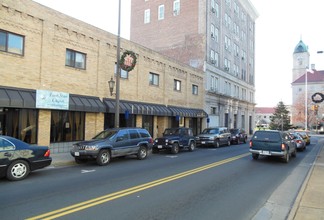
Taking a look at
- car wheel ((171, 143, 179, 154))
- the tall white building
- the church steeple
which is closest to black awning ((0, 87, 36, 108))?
car wheel ((171, 143, 179, 154))

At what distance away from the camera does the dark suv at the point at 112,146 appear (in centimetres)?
1251

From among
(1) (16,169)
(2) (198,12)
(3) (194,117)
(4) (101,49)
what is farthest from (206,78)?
(1) (16,169)

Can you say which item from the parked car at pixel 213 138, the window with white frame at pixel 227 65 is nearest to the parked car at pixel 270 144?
the parked car at pixel 213 138

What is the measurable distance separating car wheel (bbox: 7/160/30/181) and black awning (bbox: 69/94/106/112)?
7407 millimetres

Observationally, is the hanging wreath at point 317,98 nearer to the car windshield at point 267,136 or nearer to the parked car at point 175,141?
the car windshield at point 267,136

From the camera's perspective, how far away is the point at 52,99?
15.7 metres

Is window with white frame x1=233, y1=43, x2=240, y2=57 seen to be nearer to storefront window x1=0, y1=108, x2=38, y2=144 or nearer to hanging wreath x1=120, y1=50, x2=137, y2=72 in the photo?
hanging wreath x1=120, y1=50, x2=137, y2=72

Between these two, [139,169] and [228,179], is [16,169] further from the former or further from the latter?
[228,179]

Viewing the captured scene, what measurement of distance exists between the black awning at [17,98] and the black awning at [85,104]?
8.05 ft

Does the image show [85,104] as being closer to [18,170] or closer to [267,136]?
[18,170]

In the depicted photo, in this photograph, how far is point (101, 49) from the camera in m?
19.7

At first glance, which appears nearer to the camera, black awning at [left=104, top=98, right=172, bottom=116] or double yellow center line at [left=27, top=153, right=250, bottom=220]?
double yellow center line at [left=27, top=153, right=250, bottom=220]

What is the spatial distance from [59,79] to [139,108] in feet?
23.6

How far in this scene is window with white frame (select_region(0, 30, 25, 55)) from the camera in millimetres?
13844
